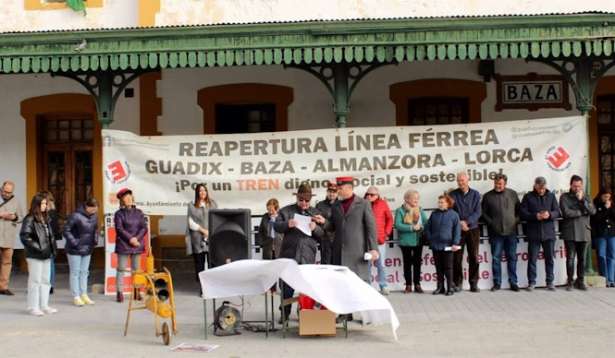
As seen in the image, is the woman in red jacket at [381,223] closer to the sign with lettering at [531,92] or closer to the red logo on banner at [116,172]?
the sign with lettering at [531,92]

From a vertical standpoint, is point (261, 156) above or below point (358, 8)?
below

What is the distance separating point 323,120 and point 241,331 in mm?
6119

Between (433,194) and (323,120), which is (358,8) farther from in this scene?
(433,194)

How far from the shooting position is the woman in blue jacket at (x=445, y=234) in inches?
476

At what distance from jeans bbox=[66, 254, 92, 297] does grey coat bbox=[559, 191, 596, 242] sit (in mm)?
7107

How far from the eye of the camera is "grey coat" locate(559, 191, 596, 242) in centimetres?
1229

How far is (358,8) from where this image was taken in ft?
49.3

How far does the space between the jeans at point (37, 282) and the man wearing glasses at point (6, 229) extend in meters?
2.11

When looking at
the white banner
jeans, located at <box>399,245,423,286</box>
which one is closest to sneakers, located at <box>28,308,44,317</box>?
the white banner

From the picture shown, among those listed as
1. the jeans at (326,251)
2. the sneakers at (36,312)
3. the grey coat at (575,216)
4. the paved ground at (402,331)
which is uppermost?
the grey coat at (575,216)

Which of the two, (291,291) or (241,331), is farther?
(291,291)

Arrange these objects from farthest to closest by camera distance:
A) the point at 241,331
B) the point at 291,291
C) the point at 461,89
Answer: the point at 461,89, the point at 291,291, the point at 241,331

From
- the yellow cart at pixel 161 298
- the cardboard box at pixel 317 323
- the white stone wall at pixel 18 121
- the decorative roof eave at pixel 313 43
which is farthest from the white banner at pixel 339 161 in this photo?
the cardboard box at pixel 317 323

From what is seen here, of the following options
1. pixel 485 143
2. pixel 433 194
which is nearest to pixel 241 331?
pixel 433 194
